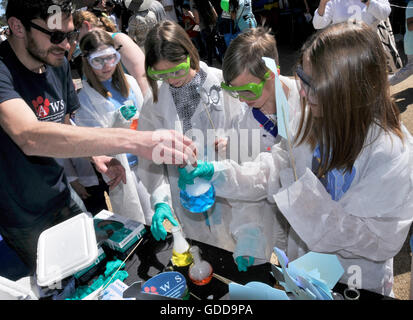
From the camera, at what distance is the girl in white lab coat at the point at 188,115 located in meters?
2.05

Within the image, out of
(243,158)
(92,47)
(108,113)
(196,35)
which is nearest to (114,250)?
(243,158)

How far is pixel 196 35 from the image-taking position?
7602mm

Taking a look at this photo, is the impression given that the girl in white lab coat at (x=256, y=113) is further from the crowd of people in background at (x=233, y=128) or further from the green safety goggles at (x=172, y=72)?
the green safety goggles at (x=172, y=72)

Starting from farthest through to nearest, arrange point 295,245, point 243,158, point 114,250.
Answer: point 243,158, point 114,250, point 295,245

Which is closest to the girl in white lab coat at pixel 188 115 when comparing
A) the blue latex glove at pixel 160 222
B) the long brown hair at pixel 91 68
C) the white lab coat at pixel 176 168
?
the white lab coat at pixel 176 168

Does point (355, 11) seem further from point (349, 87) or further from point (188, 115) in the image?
point (349, 87)

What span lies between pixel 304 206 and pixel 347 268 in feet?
1.40

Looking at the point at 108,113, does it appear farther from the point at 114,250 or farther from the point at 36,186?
the point at 114,250

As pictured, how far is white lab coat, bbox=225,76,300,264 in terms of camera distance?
1.70 m

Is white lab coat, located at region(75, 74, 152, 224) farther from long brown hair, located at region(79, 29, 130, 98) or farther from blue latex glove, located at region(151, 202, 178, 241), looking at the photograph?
blue latex glove, located at region(151, 202, 178, 241)

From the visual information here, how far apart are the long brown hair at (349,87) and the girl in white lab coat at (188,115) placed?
3.02 feet

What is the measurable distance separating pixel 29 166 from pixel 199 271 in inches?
49.8

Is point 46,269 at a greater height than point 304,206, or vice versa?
point 304,206

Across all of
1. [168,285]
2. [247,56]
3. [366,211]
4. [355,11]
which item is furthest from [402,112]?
[168,285]
